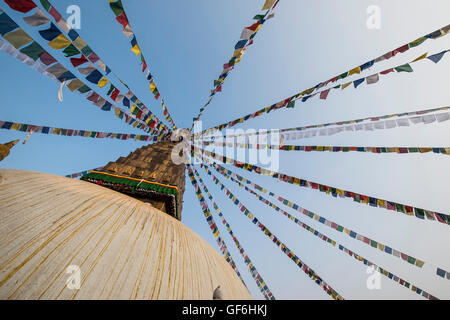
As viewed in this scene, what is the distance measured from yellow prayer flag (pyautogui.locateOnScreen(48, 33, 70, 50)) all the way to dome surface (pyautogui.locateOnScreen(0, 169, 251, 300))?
2945 millimetres

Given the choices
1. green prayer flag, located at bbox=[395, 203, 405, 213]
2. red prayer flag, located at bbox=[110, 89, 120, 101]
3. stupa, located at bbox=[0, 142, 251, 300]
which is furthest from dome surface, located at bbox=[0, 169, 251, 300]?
green prayer flag, located at bbox=[395, 203, 405, 213]

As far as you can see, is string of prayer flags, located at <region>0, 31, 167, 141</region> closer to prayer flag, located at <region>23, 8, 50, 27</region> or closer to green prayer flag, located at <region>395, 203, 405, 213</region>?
prayer flag, located at <region>23, 8, 50, 27</region>

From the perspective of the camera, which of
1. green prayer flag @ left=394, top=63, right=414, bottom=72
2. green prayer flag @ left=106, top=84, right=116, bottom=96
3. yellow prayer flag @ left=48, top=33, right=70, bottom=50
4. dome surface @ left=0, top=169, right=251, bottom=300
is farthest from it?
green prayer flag @ left=106, top=84, right=116, bottom=96

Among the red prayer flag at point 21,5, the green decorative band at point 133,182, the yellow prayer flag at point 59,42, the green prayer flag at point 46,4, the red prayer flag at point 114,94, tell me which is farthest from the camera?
the green decorative band at point 133,182

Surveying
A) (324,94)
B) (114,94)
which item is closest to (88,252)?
(114,94)

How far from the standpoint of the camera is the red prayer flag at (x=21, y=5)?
3.22 meters

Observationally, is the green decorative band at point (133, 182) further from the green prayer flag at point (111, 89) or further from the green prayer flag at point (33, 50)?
the green prayer flag at point (33, 50)

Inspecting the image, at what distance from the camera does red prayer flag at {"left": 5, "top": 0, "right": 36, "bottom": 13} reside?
3.22m

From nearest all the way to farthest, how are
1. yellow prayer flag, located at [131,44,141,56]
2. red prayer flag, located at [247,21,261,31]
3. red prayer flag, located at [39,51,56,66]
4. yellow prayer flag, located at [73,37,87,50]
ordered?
red prayer flag, located at [39,51,56,66] < yellow prayer flag, located at [73,37,87,50] < red prayer flag, located at [247,21,261,31] < yellow prayer flag, located at [131,44,141,56]

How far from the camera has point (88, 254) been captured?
65.5 inches

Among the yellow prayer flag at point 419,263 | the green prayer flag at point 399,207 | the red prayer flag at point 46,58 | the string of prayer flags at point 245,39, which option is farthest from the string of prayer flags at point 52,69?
the yellow prayer flag at point 419,263

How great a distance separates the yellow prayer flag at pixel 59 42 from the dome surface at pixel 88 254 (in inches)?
116
